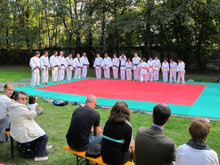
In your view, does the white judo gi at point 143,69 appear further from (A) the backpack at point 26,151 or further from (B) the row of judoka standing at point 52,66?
(A) the backpack at point 26,151

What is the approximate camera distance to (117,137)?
2.96m

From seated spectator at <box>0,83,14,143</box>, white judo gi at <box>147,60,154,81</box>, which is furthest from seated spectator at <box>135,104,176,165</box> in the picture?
white judo gi at <box>147,60,154,81</box>

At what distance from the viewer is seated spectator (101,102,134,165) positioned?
2969 millimetres

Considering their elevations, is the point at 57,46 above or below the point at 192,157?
above

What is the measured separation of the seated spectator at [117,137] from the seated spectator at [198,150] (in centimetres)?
80

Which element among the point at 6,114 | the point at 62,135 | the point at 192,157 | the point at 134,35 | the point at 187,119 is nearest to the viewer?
the point at 192,157

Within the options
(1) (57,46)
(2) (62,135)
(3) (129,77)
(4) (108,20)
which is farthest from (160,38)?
(2) (62,135)

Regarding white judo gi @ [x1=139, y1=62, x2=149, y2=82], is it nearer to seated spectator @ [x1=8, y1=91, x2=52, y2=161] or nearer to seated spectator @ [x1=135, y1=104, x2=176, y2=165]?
seated spectator @ [x1=8, y1=91, x2=52, y2=161]

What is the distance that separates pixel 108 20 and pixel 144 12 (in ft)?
15.0

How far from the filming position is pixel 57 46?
26609 mm

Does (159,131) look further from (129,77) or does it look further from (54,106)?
(129,77)

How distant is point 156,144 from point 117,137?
56cm

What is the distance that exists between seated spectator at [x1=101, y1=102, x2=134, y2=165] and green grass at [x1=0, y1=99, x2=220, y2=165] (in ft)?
4.10

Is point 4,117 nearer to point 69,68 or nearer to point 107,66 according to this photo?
point 69,68
